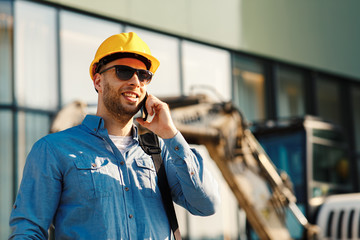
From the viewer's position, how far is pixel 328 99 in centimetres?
1564

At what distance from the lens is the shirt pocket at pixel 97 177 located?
6.94ft

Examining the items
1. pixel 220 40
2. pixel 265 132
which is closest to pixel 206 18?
pixel 220 40

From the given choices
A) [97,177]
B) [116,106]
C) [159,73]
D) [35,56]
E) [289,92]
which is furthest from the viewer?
[289,92]

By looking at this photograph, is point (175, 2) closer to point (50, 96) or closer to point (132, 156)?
point (50, 96)

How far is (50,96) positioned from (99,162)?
7.30 m

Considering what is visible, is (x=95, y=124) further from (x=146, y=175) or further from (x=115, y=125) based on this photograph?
(x=146, y=175)

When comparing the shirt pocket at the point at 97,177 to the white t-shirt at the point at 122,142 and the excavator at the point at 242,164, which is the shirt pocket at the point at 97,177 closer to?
the white t-shirt at the point at 122,142

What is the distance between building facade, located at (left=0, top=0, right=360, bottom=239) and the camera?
8797 millimetres

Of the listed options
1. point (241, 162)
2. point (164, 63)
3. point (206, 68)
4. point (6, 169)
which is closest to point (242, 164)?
point (241, 162)

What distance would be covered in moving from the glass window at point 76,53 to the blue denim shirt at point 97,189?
7283mm

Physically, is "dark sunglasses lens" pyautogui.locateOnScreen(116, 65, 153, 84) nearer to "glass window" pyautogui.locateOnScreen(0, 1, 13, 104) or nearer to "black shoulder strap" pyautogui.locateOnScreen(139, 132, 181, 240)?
"black shoulder strap" pyautogui.locateOnScreen(139, 132, 181, 240)

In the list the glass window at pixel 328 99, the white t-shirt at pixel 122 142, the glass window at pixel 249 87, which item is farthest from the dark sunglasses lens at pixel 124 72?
the glass window at pixel 328 99

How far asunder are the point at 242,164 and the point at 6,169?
3.77 m

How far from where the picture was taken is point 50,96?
9.22 meters
